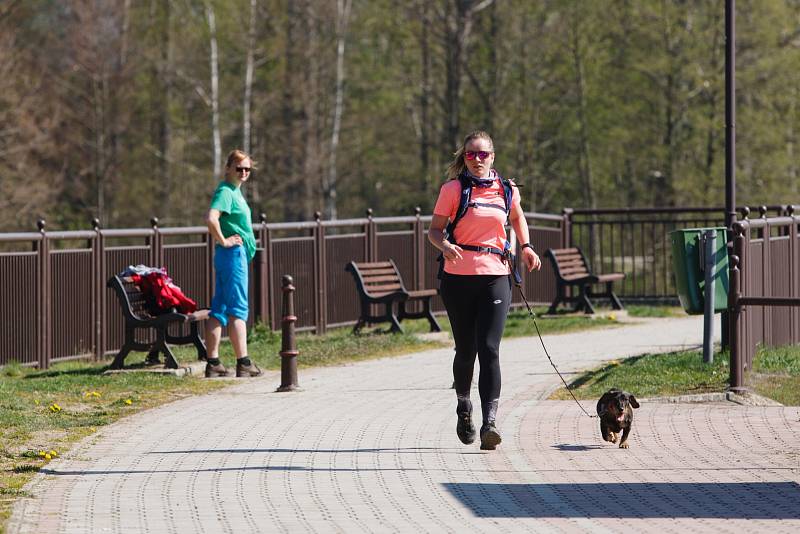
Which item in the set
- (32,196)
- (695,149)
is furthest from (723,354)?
(695,149)

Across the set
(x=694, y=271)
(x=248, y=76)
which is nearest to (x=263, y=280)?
(x=694, y=271)

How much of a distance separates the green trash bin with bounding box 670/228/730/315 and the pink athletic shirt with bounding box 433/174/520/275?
4.36m

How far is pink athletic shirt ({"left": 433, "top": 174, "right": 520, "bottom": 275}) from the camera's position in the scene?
30.0ft

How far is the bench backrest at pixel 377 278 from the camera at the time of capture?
1727 cm

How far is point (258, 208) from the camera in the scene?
43094 mm

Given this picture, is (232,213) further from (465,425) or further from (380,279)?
(380,279)

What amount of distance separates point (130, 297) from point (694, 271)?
5.04 metres

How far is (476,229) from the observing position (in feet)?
30.0

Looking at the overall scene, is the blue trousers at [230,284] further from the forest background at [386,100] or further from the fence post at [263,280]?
the forest background at [386,100]

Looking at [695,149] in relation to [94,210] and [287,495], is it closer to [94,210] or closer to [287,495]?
[94,210]

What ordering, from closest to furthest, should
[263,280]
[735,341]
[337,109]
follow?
[735,341]
[263,280]
[337,109]

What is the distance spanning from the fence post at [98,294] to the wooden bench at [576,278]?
6831 mm

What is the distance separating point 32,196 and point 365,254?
2055 cm


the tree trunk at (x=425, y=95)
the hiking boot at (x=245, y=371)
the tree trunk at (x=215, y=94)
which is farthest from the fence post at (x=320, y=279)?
the tree trunk at (x=215, y=94)
